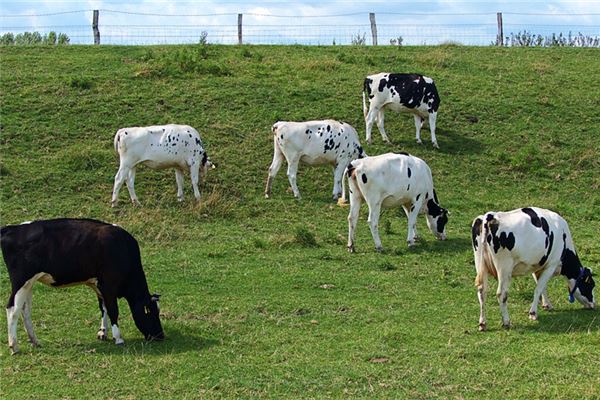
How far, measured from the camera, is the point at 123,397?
873cm

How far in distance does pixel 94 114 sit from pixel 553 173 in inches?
462

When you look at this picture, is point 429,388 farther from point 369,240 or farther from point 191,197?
point 191,197

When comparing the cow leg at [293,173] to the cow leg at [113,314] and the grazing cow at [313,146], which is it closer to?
the grazing cow at [313,146]

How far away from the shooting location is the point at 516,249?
1098 centimetres

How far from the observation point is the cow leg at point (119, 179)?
19.0 meters

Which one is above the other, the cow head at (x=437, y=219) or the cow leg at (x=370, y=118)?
the cow leg at (x=370, y=118)

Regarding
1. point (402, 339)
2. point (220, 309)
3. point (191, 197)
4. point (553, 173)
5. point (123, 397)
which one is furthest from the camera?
point (553, 173)

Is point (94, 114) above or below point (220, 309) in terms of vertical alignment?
above

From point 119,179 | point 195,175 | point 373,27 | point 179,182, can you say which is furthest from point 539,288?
point 373,27

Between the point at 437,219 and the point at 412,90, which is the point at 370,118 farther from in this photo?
the point at 437,219

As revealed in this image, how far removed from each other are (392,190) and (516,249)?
5.17m

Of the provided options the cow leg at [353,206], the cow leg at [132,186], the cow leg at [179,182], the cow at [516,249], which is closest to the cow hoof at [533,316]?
the cow at [516,249]

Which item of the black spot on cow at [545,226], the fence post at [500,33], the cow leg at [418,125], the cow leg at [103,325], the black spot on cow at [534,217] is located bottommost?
the cow leg at [103,325]

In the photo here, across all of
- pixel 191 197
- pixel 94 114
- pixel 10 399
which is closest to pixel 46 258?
pixel 10 399
